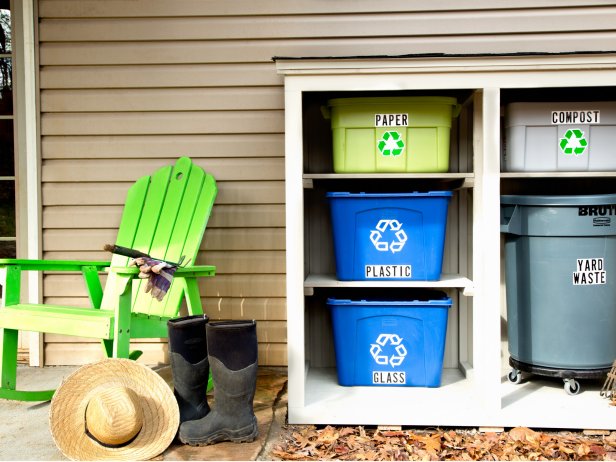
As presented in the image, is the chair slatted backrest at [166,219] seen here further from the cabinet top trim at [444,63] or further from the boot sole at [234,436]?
the cabinet top trim at [444,63]

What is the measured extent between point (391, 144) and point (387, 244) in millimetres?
501

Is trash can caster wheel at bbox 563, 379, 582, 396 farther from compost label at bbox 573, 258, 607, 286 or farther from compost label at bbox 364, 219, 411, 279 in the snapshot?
compost label at bbox 364, 219, 411, 279

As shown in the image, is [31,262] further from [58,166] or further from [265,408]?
[265,408]

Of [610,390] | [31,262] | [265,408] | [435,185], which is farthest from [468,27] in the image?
[31,262]

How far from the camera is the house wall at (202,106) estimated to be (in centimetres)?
392

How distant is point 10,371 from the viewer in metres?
3.36

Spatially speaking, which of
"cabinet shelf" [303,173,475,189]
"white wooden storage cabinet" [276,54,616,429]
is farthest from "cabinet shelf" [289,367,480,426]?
"cabinet shelf" [303,173,475,189]

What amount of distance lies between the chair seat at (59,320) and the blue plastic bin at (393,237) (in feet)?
4.05

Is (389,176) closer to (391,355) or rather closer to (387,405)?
(391,355)

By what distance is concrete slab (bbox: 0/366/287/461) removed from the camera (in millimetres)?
2760

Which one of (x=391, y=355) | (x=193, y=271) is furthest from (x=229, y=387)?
(x=391, y=355)

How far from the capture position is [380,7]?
389cm

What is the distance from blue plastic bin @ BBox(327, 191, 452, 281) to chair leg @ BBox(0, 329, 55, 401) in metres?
1.73

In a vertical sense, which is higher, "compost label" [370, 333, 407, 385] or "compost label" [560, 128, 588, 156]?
"compost label" [560, 128, 588, 156]
